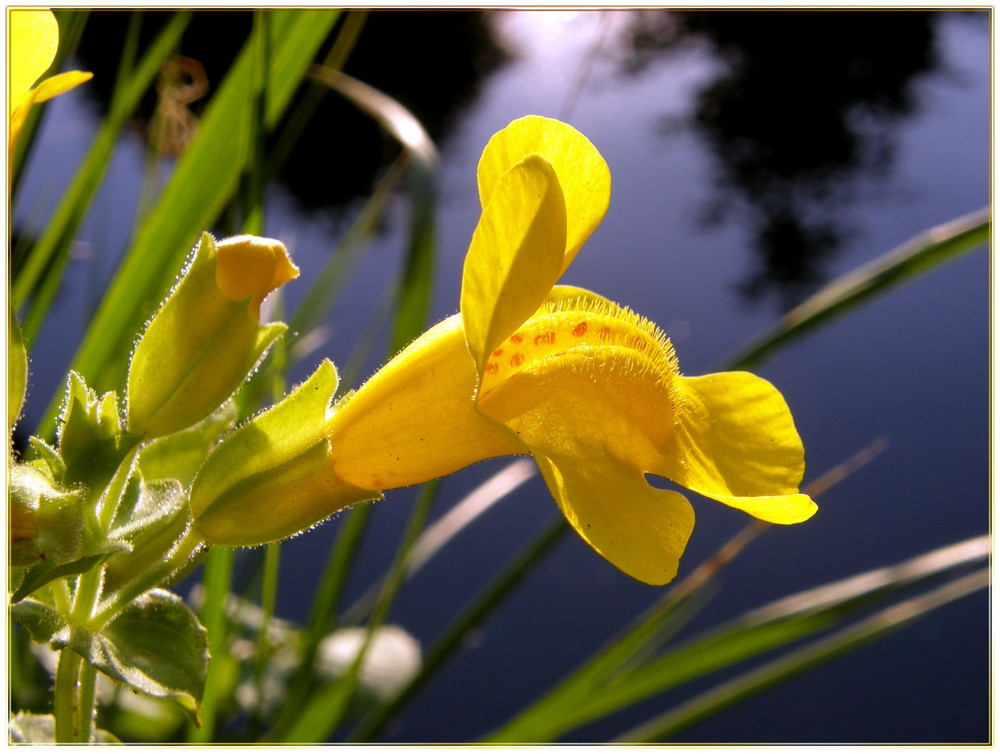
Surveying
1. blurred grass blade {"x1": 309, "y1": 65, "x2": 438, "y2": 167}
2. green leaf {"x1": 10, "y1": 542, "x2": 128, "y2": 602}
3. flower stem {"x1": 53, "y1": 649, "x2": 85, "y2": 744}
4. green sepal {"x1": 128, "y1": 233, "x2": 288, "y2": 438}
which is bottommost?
flower stem {"x1": 53, "y1": 649, "x2": 85, "y2": 744}

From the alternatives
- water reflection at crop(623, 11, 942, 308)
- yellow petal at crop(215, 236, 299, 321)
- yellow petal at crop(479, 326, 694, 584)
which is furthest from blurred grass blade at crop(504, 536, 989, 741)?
water reflection at crop(623, 11, 942, 308)

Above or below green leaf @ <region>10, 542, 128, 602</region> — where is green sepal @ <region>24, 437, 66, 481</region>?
above

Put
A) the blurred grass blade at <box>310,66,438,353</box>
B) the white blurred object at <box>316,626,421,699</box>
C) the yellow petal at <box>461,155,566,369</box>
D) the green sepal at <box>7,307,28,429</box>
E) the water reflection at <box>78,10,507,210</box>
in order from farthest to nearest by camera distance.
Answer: the water reflection at <box>78,10,507,210</box>, the white blurred object at <box>316,626,421,699</box>, the blurred grass blade at <box>310,66,438,353</box>, the green sepal at <box>7,307,28,429</box>, the yellow petal at <box>461,155,566,369</box>

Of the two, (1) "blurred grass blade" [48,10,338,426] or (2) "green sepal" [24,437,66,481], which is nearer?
(2) "green sepal" [24,437,66,481]

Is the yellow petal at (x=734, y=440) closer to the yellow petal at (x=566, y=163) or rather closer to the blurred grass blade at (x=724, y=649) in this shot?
the yellow petal at (x=566, y=163)

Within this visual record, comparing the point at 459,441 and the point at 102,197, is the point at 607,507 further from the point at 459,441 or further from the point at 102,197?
the point at 102,197

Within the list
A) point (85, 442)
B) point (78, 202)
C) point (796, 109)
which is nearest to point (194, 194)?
point (78, 202)

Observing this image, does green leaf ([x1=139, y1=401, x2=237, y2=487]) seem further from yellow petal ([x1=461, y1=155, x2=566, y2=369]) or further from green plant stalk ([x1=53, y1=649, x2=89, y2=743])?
yellow petal ([x1=461, y1=155, x2=566, y2=369])

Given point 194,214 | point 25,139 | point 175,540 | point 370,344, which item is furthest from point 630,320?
point 370,344
